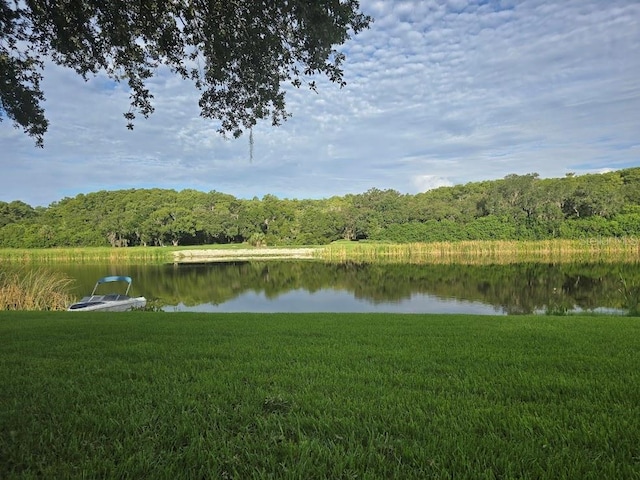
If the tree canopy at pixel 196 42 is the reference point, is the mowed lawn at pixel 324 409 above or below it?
below

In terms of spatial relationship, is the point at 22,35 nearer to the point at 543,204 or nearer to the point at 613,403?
the point at 613,403

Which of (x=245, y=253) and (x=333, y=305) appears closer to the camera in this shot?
(x=333, y=305)

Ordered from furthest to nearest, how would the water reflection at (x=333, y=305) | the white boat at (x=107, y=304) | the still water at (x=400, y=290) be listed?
the still water at (x=400, y=290) → the water reflection at (x=333, y=305) → the white boat at (x=107, y=304)

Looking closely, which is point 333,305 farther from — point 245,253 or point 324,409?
point 245,253

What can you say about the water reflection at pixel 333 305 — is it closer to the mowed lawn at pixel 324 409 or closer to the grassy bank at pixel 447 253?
the mowed lawn at pixel 324 409

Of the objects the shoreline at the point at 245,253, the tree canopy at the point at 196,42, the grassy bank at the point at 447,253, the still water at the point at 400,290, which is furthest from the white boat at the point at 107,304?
the shoreline at the point at 245,253

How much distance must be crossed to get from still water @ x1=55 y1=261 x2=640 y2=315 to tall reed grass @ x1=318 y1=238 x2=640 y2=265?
8.01 metres

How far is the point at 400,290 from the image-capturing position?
21516 mm

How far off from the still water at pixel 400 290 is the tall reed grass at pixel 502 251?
801 cm

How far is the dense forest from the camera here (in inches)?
2100

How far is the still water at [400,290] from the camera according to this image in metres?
16.8

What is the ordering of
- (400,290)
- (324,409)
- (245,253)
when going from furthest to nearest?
(245,253) → (400,290) → (324,409)

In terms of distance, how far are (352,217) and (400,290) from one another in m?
49.5

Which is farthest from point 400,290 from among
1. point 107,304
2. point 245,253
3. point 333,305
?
point 245,253
